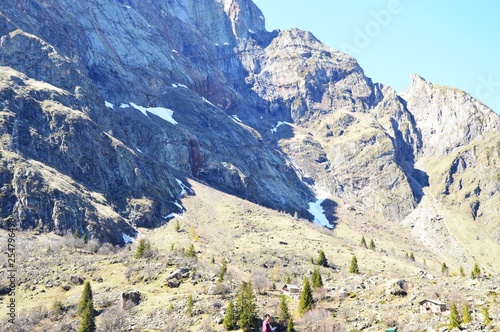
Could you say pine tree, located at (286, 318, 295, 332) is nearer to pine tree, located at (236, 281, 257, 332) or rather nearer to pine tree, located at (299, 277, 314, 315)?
pine tree, located at (236, 281, 257, 332)

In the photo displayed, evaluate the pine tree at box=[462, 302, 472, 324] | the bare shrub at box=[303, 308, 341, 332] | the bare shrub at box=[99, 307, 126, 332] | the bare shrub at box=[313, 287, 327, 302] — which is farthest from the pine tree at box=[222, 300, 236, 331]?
the pine tree at box=[462, 302, 472, 324]

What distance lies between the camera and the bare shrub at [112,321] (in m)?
63.7

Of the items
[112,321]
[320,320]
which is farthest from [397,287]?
[112,321]

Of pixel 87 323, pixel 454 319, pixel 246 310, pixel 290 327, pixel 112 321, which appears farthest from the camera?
pixel 112 321

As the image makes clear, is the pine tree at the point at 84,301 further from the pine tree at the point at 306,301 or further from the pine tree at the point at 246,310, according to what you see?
the pine tree at the point at 306,301

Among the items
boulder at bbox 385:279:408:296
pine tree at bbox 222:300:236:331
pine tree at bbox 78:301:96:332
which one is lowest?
pine tree at bbox 78:301:96:332

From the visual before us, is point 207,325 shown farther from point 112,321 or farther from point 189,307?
point 112,321

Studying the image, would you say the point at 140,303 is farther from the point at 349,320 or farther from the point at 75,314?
the point at 349,320

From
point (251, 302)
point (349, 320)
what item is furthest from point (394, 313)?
point (251, 302)

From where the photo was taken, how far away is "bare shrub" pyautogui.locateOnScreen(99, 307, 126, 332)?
63719 mm

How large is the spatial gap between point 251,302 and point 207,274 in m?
24.3

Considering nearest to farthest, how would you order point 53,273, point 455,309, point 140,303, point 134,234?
point 455,309 < point 140,303 < point 53,273 < point 134,234

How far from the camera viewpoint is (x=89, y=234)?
167m

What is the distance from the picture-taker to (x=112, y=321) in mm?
65125
